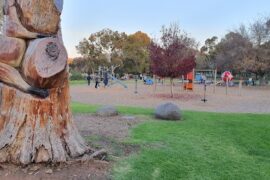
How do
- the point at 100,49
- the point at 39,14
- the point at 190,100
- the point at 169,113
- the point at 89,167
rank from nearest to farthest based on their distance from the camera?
the point at 39,14, the point at 89,167, the point at 169,113, the point at 190,100, the point at 100,49

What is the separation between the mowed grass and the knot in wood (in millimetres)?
1464

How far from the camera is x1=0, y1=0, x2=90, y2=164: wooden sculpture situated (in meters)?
3.79

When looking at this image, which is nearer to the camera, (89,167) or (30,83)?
(30,83)

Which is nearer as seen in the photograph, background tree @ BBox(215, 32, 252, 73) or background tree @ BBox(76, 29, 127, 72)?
background tree @ BBox(215, 32, 252, 73)

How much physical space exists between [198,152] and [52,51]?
107 inches

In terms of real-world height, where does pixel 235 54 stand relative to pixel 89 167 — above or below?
above

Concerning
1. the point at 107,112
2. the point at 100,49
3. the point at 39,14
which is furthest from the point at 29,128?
the point at 100,49

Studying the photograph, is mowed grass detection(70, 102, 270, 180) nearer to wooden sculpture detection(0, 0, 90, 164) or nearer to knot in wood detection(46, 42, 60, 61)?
wooden sculpture detection(0, 0, 90, 164)

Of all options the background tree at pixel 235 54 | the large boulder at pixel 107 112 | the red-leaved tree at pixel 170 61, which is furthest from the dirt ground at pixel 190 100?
the background tree at pixel 235 54

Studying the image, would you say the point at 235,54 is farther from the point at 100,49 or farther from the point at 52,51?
the point at 52,51

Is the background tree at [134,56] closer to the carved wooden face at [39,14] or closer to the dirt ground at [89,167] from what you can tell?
the dirt ground at [89,167]

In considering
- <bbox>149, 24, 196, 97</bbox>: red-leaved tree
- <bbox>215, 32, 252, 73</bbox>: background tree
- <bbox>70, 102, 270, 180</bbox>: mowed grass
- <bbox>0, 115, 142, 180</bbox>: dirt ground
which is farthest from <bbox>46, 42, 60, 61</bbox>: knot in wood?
<bbox>215, 32, 252, 73</bbox>: background tree

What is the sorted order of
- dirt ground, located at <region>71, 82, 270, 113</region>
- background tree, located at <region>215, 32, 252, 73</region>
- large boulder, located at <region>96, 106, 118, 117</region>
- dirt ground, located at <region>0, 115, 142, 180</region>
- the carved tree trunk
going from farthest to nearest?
background tree, located at <region>215, 32, 252, 73</region>, dirt ground, located at <region>71, 82, 270, 113</region>, large boulder, located at <region>96, 106, 118, 117</region>, the carved tree trunk, dirt ground, located at <region>0, 115, 142, 180</region>

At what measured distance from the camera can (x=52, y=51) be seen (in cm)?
379
